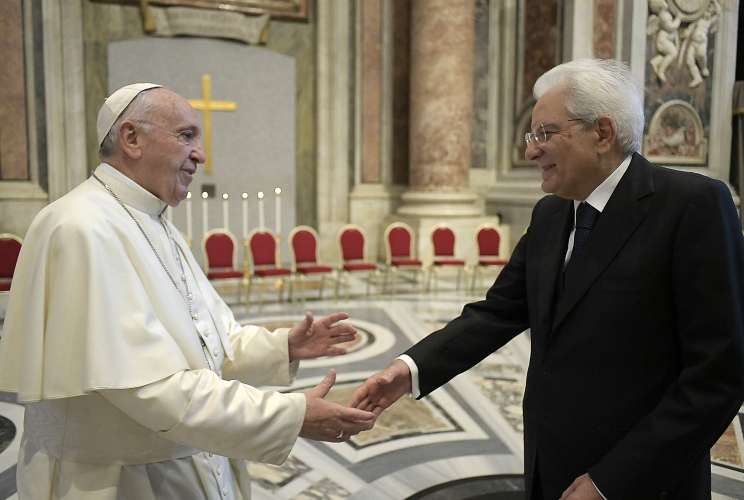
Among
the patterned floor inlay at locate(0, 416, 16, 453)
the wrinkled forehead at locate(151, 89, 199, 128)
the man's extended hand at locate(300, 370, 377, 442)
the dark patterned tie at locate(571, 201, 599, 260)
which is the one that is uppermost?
the wrinkled forehead at locate(151, 89, 199, 128)

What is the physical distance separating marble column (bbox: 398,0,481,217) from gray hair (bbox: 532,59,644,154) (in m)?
9.37

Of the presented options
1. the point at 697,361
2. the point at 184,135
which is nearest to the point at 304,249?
the point at 184,135

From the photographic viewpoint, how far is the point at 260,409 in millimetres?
1815

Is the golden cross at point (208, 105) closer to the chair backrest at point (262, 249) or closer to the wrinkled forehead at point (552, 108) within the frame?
the chair backrest at point (262, 249)

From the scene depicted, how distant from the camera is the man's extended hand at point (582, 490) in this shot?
1.78m

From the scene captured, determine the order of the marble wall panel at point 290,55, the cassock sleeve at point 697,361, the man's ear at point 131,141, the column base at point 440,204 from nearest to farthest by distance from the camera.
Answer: the cassock sleeve at point 697,361, the man's ear at point 131,141, the marble wall panel at point 290,55, the column base at point 440,204

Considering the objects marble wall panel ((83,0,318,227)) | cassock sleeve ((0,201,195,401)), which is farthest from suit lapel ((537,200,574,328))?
marble wall panel ((83,0,318,227))

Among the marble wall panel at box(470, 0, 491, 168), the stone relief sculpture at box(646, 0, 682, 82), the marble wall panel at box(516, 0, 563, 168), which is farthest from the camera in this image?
the marble wall panel at box(470, 0, 491, 168)

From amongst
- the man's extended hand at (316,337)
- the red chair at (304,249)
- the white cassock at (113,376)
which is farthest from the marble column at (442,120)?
the white cassock at (113,376)

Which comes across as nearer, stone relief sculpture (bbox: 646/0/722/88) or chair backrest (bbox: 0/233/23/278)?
chair backrest (bbox: 0/233/23/278)

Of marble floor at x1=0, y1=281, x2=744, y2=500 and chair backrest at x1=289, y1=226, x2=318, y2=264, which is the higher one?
chair backrest at x1=289, y1=226, x2=318, y2=264

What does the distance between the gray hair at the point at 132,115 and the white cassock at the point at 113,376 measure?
0.06 m

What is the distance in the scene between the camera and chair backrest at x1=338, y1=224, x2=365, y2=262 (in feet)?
31.9

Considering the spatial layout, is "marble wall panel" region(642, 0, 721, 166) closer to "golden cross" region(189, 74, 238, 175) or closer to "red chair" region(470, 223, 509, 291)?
"red chair" region(470, 223, 509, 291)
